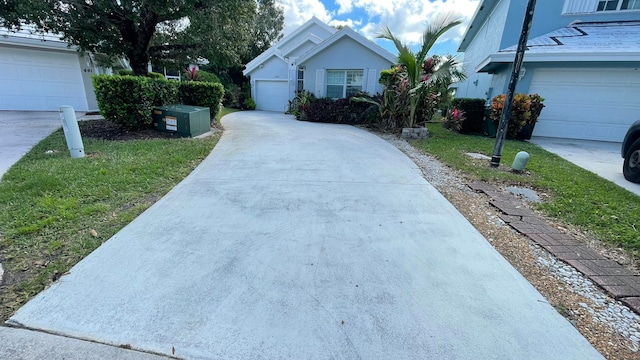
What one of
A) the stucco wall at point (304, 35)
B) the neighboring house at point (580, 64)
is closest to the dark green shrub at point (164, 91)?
the neighboring house at point (580, 64)

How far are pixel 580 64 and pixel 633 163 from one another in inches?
238

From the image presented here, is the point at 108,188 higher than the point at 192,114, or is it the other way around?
the point at 192,114

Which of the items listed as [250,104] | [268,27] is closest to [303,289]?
[250,104]

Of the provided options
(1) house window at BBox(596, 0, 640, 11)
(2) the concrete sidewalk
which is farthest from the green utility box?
(1) house window at BBox(596, 0, 640, 11)

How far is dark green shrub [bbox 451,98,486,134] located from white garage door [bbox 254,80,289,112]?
12.0 metres

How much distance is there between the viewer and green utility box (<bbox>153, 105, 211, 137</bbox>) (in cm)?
761

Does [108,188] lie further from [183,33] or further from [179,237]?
[183,33]

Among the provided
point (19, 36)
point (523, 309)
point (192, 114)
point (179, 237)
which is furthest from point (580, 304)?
point (19, 36)

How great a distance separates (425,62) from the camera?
9.26m

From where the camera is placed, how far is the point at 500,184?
4773 millimetres

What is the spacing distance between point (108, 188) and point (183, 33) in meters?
7.98

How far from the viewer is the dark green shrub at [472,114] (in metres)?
9.92

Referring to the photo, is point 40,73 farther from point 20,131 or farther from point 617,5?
point 617,5

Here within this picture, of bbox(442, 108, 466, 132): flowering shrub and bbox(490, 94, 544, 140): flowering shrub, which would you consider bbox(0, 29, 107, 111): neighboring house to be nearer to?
bbox(442, 108, 466, 132): flowering shrub
